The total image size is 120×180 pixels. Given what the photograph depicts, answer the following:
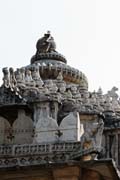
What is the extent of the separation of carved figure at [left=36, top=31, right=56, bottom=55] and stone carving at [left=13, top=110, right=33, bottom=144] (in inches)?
429

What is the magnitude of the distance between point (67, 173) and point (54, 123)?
407 cm

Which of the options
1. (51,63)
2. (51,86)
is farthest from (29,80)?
(51,63)

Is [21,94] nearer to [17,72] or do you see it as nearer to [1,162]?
[17,72]

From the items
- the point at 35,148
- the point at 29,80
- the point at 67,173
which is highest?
the point at 29,80

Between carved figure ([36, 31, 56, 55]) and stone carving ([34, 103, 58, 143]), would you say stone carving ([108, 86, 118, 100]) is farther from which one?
stone carving ([34, 103, 58, 143])

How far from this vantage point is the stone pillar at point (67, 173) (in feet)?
76.0

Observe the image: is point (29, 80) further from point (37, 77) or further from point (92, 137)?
point (92, 137)

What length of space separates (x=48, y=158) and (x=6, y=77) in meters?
7.99

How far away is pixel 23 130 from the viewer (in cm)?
2816

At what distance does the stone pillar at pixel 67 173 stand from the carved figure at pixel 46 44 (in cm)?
1701

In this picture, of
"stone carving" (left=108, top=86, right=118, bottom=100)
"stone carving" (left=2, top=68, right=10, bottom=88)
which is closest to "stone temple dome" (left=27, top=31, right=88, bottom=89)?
"stone carving" (left=108, top=86, right=118, bottom=100)

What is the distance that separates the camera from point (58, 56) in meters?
39.2

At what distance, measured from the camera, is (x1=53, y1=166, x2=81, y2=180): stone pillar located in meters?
23.2

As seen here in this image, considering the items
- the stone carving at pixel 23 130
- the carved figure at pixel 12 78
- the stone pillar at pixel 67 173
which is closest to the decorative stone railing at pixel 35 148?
the stone pillar at pixel 67 173
